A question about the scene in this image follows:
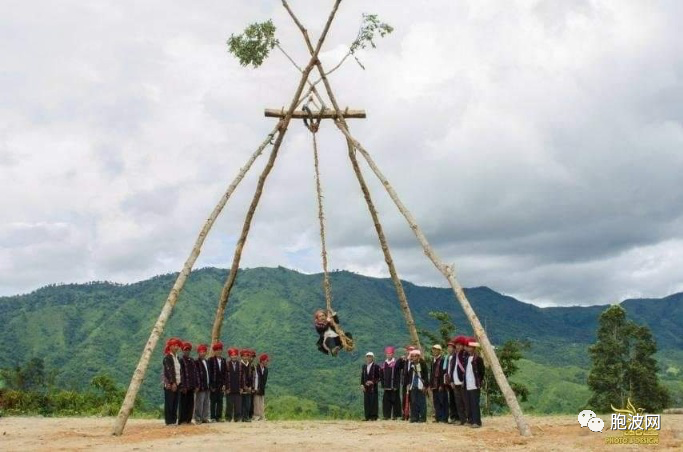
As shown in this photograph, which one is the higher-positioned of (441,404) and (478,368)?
(478,368)

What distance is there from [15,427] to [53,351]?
380ft

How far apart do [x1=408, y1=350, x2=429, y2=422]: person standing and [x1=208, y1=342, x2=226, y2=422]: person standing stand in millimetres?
4235

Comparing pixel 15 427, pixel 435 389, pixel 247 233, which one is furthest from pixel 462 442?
pixel 15 427

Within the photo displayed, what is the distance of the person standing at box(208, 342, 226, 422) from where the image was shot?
606 inches

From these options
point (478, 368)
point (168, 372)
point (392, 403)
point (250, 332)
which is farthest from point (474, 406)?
point (250, 332)

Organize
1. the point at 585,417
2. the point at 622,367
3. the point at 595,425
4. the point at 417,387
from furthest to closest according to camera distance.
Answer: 1. the point at 622,367
2. the point at 417,387
3. the point at 585,417
4. the point at 595,425

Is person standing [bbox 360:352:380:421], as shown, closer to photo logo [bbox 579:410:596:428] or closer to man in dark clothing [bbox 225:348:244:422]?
man in dark clothing [bbox 225:348:244:422]

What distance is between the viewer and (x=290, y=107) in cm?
1683

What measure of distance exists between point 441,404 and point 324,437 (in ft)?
12.7

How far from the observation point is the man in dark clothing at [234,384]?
15828mm

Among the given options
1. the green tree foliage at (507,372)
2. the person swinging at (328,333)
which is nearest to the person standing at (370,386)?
the person swinging at (328,333)

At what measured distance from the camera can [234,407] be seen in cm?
1603

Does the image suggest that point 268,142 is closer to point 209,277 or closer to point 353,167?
point 353,167

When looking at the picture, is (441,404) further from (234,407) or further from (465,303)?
(234,407)
